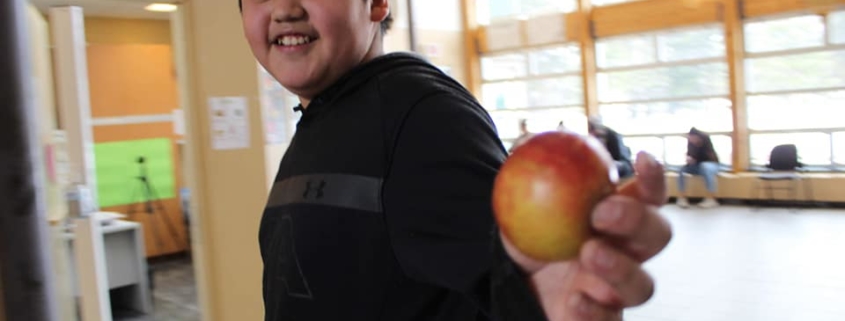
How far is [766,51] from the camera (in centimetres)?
1138

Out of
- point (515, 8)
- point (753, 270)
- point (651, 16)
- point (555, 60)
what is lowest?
point (753, 270)

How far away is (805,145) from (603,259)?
39.5 ft

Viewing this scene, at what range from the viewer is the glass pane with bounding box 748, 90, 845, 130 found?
35.5 ft

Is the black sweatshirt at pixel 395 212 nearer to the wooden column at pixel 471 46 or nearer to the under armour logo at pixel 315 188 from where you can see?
the under armour logo at pixel 315 188

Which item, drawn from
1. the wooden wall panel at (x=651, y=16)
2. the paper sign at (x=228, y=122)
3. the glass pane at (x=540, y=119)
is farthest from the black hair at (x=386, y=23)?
the glass pane at (x=540, y=119)

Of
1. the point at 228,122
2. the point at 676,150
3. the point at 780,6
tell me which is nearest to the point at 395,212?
the point at 228,122

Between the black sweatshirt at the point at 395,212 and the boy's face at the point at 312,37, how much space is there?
0.05 metres

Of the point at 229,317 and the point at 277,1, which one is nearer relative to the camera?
the point at 277,1

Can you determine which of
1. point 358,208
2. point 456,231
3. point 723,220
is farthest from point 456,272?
point 723,220

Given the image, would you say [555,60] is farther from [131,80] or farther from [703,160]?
[131,80]

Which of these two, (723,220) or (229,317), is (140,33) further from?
(723,220)

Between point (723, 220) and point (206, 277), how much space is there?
797cm

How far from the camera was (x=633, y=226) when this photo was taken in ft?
2.02

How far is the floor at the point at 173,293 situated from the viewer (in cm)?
656
